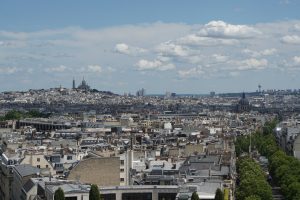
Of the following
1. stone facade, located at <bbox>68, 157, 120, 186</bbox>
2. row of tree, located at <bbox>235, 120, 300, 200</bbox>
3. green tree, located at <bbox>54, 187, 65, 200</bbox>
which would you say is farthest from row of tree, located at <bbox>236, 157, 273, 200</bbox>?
green tree, located at <bbox>54, 187, 65, 200</bbox>

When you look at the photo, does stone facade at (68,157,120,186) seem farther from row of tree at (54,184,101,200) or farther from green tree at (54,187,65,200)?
green tree at (54,187,65,200)

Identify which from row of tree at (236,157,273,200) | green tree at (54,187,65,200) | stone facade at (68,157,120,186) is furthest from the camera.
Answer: row of tree at (236,157,273,200)

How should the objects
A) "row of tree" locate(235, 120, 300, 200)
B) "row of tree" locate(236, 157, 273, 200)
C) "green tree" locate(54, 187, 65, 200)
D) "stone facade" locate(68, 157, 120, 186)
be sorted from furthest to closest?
"row of tree" locate(235, 120, 300, 200) < "row of tree" locate(236, 157, 273, 200) < "stone facade" locate(68, 157, 120, 186) < "green tree" locate(54, 187, 65, 200)

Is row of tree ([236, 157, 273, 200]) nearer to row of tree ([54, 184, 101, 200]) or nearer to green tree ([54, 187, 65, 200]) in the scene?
row of tree ([54, 184, 101, 200])

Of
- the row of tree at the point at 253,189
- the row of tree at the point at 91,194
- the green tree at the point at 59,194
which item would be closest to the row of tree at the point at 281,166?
the row of tree at the point at 253,189

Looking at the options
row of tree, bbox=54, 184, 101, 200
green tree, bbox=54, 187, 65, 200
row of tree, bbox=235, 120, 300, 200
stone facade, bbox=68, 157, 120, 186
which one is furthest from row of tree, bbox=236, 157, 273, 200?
green tree, bbox=54, 187, 65, 200

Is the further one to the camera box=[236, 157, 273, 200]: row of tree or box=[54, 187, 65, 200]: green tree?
box=[236, 157, 273, 200]: row of tree

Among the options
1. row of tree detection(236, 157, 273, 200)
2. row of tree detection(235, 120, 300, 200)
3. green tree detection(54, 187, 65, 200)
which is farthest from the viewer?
row of tree detection(235, 120, 300, 200)

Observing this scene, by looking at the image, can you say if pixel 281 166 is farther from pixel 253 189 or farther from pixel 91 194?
pixel 91 194

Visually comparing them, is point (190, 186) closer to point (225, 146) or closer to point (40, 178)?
point (40, 178)

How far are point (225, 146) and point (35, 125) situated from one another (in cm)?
7752

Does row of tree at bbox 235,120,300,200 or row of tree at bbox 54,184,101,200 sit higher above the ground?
row of tree at bbox 54,184,101,200

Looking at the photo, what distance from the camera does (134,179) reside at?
60188mm

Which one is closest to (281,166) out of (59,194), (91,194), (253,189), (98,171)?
(253,189)
